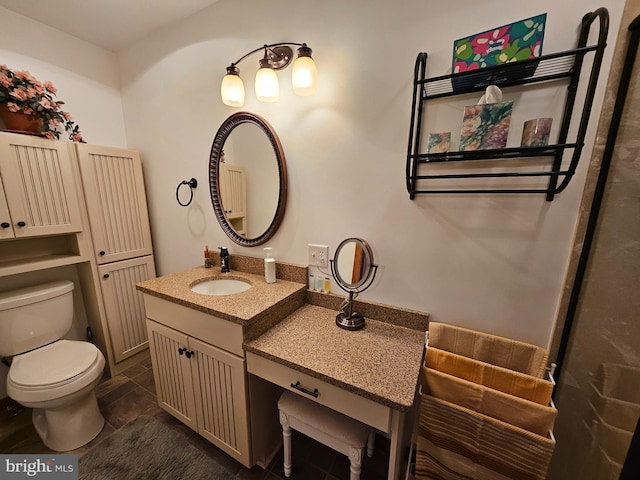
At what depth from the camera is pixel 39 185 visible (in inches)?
57.2

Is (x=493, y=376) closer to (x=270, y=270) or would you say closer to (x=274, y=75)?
(x=270, y=270)

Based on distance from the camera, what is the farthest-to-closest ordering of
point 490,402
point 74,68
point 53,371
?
point 74,68
point 53,371
point 490,402

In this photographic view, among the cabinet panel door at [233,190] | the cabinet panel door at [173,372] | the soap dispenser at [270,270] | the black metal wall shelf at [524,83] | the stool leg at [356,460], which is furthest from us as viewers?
the cabinet panel door at [233,190]

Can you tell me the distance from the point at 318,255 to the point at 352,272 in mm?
243

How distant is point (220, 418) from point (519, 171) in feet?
5.60

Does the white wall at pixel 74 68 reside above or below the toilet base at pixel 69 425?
above

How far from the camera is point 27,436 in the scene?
1.42 metres

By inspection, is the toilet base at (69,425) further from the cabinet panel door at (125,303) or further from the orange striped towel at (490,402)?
the orange striped towel at (490,402)

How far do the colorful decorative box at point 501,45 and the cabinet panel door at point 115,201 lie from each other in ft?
7.06

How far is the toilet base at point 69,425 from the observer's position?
1328 millimetres

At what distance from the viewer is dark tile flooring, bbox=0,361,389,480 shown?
1.24 meters

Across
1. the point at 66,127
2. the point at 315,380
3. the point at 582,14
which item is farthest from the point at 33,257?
the point at 582,14

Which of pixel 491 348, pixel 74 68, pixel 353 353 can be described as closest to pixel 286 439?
pixel 353 353

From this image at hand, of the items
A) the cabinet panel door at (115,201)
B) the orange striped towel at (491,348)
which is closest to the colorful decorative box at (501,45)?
the orange striped towel at (491,348)
